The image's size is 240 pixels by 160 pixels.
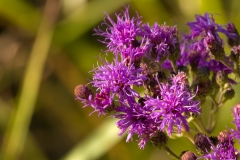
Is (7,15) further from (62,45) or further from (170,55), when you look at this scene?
(170,55)

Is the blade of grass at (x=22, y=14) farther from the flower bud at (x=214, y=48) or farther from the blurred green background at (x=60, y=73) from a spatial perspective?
the flower bud at (x=214, y=48)

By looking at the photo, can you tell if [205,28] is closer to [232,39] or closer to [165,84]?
[232,39]

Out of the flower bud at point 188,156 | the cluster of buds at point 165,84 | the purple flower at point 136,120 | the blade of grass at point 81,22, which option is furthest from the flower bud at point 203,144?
the blade of grass at point 81,22

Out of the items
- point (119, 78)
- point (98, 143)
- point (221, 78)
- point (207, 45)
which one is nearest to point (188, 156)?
point (119, 78)

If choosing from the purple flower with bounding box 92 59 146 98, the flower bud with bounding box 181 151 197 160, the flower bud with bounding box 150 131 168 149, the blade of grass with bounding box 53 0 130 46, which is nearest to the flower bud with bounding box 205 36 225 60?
the purple flower with bounding box 92 59 146 98

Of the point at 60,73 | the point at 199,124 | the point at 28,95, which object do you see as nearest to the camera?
the point at 199,124

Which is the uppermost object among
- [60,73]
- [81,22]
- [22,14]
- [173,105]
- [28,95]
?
[22,14]
